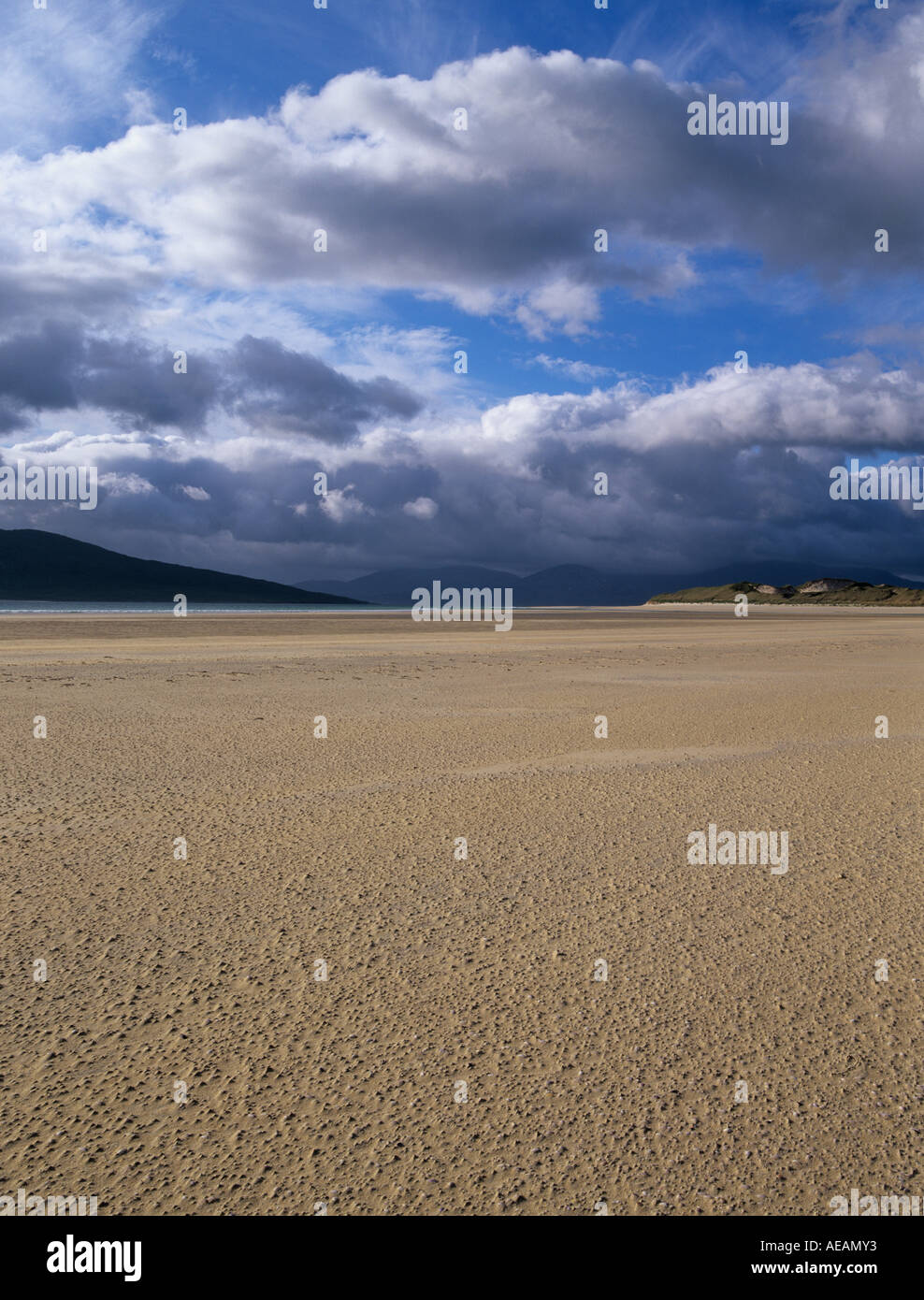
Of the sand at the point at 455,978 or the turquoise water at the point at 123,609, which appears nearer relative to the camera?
the sand at the point at 455,978

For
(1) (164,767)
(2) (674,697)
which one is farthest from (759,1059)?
(2) (674,697)

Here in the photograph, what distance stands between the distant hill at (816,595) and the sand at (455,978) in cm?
13527

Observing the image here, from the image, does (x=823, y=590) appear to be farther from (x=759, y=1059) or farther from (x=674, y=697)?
(x=759, y=1059)

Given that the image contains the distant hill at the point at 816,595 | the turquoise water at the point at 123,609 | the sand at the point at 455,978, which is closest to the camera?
the sand at the point at 455,978

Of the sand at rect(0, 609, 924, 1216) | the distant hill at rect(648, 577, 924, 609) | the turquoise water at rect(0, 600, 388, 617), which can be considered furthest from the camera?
the distant hill at rect(648, 577, 924, 609)

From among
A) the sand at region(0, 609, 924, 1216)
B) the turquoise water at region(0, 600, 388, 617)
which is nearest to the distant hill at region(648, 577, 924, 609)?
the turquoise water at region(0, 600, 388, 617)

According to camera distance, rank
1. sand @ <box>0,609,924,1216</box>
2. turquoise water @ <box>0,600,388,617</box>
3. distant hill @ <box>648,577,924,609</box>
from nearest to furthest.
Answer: sand @ <box>0,609,924,1216</box> < turquoise water @ <box>0,600,388,617</box> < distant hill @ <box>648,577,924,609</box>

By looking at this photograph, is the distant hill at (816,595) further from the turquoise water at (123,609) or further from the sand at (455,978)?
the sand at (455,978)

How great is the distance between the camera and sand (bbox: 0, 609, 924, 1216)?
353cm

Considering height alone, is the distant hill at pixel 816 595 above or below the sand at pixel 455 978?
above

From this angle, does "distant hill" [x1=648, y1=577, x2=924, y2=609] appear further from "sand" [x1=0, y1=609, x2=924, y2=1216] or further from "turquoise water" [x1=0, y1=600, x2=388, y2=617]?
"sand" [x1=0, y1=609, x2=924, y2=1216]

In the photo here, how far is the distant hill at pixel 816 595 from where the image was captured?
5477 inches

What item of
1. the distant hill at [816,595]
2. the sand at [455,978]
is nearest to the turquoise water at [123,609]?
the sand at [455,978]

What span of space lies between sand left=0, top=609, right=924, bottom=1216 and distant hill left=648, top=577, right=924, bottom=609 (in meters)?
135
